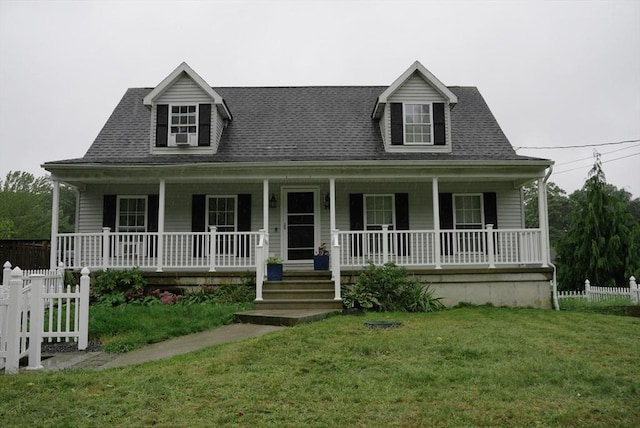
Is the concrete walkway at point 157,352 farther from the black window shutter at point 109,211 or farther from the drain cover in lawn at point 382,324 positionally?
the black window shutter at point 109,211

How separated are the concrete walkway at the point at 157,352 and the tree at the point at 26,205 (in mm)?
31584

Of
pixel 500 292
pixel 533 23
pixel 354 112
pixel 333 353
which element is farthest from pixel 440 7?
pixel 333 353

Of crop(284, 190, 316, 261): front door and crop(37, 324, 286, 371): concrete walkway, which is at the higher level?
crop(284, 190, 316, 261): front door

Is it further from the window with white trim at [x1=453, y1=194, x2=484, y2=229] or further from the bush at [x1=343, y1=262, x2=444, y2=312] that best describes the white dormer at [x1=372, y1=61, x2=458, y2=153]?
the bush at [x1=343, y1=262, x2=444, y2=312]

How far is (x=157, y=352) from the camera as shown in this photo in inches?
276

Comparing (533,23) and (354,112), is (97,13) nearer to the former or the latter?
(354,112)

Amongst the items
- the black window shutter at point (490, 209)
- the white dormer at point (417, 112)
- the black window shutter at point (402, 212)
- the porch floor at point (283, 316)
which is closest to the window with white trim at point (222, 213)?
the porch floor at point (283, 316)

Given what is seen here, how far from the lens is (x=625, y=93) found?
73.9 ft

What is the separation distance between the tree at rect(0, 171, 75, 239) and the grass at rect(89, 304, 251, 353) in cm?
2952

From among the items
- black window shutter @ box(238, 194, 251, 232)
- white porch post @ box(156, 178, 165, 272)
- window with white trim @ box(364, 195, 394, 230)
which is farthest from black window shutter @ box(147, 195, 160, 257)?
window with white trim @ box(364, 195, 394, 230)

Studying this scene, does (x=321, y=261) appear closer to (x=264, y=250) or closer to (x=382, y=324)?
(x=264, y=250)

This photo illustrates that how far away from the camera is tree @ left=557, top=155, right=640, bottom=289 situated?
1975 cm

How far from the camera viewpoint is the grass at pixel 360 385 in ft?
13.3

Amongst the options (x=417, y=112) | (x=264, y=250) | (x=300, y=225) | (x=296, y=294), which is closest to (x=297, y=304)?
(x=296, y=294)
